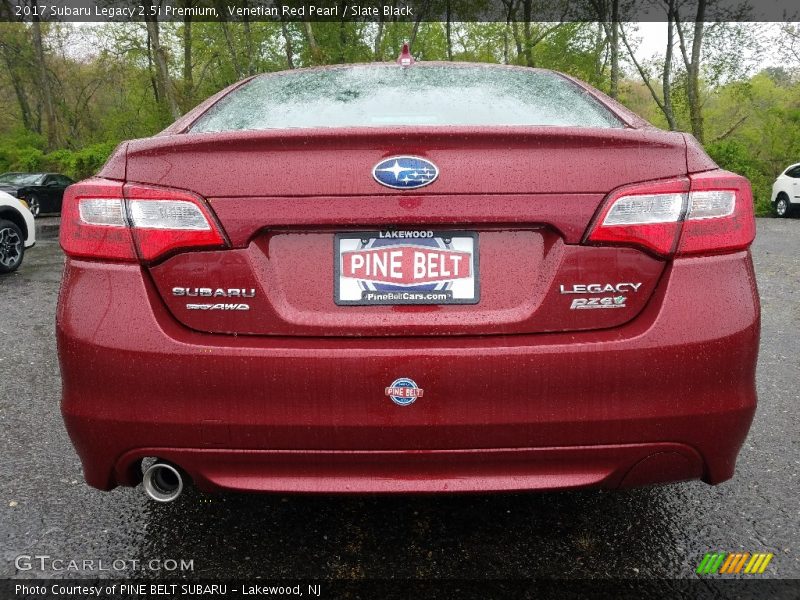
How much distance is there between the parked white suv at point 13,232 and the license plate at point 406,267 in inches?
331

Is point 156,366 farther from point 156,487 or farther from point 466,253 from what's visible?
point 466,253

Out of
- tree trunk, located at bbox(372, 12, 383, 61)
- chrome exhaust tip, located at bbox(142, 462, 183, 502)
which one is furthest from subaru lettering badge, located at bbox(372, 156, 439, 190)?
tree trunk, located at bbox(372, 12, 383, 61)

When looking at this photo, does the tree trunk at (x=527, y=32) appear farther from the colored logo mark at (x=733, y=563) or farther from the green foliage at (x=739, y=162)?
the colored logo mark at (x=733, y=563)

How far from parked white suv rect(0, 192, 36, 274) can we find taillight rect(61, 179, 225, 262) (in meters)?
7.94

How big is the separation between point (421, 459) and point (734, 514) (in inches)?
55.7

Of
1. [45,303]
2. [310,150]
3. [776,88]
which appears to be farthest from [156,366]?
[776,88]

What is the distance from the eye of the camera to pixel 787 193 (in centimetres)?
1981

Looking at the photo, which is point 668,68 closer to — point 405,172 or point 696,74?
point 696,74

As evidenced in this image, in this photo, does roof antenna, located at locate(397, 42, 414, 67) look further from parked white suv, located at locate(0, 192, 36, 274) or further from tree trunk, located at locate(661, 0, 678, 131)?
tree trunk, located at locate(661, 0, 678, 131)

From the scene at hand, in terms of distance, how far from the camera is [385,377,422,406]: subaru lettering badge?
1729 millimetres

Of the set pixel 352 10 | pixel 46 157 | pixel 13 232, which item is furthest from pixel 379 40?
pixel 13 232

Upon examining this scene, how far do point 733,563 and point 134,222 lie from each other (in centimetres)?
206

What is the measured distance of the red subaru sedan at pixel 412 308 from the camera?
1731mm

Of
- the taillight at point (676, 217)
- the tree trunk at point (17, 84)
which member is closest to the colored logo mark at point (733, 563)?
the taillight at point (676, 217)
